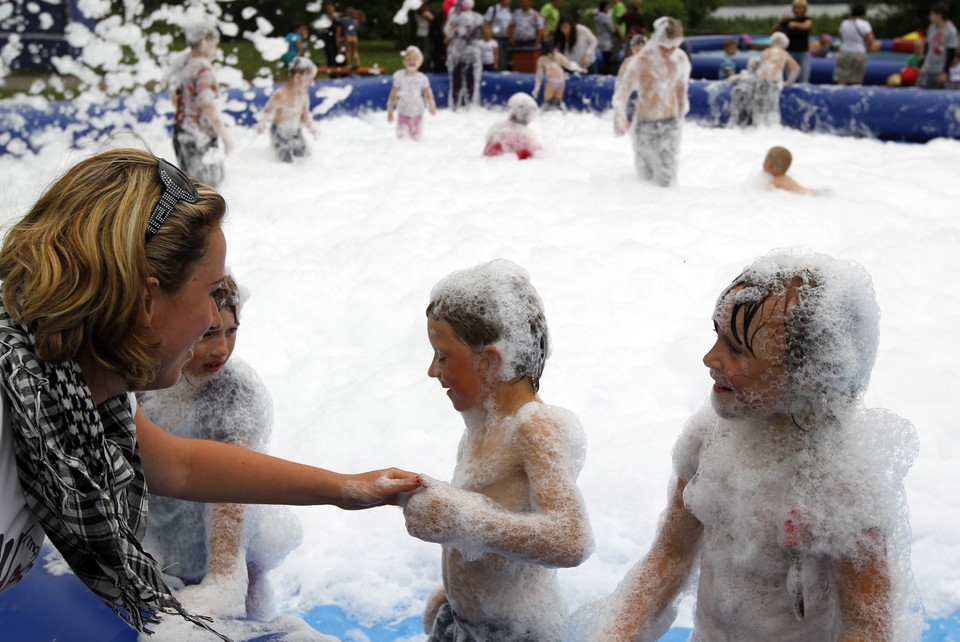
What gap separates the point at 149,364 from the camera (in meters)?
1.52

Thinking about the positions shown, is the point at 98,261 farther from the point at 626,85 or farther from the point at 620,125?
the point at 620,125

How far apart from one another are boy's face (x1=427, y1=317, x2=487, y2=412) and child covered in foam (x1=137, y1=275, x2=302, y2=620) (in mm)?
562

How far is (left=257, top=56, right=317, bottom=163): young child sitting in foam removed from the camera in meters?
9.29

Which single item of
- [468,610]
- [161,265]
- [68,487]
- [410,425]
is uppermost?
[161,265]

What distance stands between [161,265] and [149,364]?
16 cm

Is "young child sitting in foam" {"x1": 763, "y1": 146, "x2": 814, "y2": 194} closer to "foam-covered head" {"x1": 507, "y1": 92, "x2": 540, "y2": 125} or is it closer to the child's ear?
"foam-covered head" {"x1": 507, "y1": 92, "x2": 540, "y2": 125}

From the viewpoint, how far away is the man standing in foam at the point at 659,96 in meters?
7.82

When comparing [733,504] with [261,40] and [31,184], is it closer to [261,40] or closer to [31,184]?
[31,184]

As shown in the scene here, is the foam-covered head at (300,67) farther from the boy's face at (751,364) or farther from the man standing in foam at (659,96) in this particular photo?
the boy's face at (751,364)

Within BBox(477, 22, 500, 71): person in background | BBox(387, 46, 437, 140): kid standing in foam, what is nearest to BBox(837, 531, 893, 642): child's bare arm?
BBox(387, 46, 437, 140): kid standing in foam

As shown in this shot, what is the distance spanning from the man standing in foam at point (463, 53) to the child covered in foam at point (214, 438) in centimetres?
1129

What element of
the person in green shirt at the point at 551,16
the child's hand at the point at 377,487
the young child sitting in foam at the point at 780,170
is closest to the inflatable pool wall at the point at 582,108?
the person in green shirt at the point at 551,16

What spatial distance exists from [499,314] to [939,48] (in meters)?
11.7

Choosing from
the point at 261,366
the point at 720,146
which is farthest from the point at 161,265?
the point at 720,146
